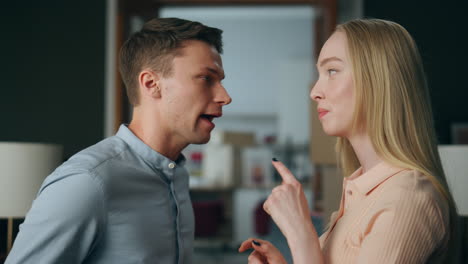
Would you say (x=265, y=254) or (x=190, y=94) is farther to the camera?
(x=190, y=94)

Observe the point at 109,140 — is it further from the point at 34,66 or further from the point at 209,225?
the point at 209,225

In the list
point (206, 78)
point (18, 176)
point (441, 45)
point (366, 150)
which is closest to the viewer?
point (366, 150)

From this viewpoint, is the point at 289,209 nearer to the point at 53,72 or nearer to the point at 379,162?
the point at 379,162

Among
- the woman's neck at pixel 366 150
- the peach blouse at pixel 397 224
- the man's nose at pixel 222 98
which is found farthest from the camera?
the man's nose at pixel 222 98

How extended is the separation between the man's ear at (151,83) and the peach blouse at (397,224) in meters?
0.83

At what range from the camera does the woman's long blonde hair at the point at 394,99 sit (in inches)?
45.5

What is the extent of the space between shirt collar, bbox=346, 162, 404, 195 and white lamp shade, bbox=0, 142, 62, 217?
4.90ft

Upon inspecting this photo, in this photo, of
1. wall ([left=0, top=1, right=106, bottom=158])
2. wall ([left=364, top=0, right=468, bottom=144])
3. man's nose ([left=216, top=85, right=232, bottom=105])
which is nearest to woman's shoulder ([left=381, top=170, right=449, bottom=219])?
man's nose ([left=216, top=85, right=232, bottom=105])

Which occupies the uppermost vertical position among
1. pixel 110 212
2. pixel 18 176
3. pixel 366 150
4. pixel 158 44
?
pixel 158 44

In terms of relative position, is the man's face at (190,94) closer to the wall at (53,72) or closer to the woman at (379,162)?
the woman at (379,162)

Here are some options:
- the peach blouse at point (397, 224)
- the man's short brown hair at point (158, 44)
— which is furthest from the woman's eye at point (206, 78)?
the peach blouse at point (397, 224)

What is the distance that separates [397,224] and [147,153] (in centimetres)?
86

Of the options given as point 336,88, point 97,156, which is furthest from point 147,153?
point 336,88

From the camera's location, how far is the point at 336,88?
48.3 inches
